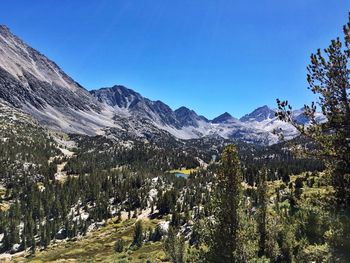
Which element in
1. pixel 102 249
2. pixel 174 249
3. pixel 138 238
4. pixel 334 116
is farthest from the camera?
pixel 138 238

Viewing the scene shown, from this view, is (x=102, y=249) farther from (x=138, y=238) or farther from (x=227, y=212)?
(x=227, y=212)

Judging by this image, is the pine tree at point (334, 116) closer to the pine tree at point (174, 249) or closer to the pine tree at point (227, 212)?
the pine tree at point (227, 212)

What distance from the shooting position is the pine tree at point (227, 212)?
28.6 metres

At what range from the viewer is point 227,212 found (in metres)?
29.3

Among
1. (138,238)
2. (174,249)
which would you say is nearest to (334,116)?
(174,249)

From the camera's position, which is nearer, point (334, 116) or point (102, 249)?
point (334, 116)

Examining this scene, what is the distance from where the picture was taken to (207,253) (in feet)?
96.4

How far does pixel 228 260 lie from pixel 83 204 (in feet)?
587

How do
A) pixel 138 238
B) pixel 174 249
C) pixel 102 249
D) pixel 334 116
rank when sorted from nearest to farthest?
pixel 334 116
pixel 174 249
pixel 102 249
pixel 138 238

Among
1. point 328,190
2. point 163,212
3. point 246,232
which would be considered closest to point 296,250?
point 246,232

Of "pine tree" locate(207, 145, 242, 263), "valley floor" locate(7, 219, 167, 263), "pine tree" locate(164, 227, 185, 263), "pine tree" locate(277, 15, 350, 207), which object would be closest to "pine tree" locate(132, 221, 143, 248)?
"valley floor" locate(7, 219, 167, 263)

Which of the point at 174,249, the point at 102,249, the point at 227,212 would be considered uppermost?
the point at 227,212

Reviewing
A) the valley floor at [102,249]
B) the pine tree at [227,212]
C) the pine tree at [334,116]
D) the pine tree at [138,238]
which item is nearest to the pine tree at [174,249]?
the valley floor at [102,249]

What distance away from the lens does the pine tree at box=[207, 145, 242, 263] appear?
2859cm
